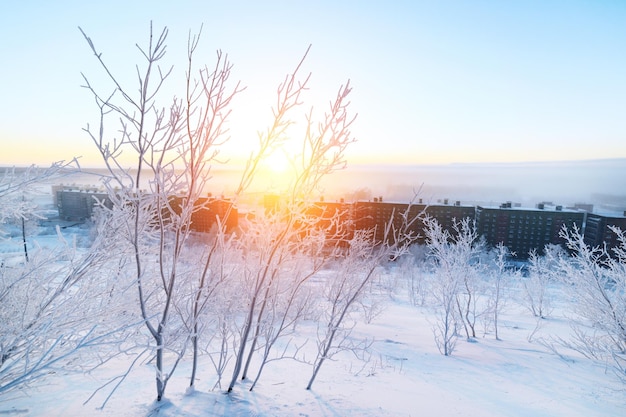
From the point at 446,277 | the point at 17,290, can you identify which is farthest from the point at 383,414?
the point at 446,277

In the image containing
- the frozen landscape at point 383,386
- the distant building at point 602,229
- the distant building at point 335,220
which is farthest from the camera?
the distant building at point 602,229

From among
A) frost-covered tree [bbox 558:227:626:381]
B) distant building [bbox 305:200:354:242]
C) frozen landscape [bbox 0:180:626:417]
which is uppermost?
distant building [bbox 305:200:354:242]

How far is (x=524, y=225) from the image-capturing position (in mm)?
40812

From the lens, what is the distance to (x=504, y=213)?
4116 cm

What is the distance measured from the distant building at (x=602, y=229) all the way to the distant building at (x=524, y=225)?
1.19 m

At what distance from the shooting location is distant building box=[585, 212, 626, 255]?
1405 inches

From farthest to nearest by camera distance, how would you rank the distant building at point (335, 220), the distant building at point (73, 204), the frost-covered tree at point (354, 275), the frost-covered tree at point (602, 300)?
the distant building at point (73, 204) < the frost-covered tree at point (602, 300) < the frost-covered tree at point (354, 275) < the distant building at point (335, 220)

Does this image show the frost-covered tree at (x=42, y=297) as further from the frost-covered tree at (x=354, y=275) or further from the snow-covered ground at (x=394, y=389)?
the frost-covered tree at (x=354, y=275)

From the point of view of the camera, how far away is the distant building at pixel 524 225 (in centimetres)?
3978

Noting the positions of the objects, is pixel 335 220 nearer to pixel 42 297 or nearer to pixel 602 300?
pixel 42 297

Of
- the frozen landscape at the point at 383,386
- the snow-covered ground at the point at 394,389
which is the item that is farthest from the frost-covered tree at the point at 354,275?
the snow-covered ground at the point at 394,389

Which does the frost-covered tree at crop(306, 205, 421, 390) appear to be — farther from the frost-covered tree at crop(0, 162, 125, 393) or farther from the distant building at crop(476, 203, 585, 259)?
the distant building at crop(476, 203, 585, 259)

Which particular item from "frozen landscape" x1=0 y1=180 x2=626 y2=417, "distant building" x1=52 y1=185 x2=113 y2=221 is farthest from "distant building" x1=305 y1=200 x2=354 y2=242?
"distant building" x1=52 y1=185 x2=113 y2=221

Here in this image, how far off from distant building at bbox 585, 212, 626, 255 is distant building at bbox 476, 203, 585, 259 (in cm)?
119
